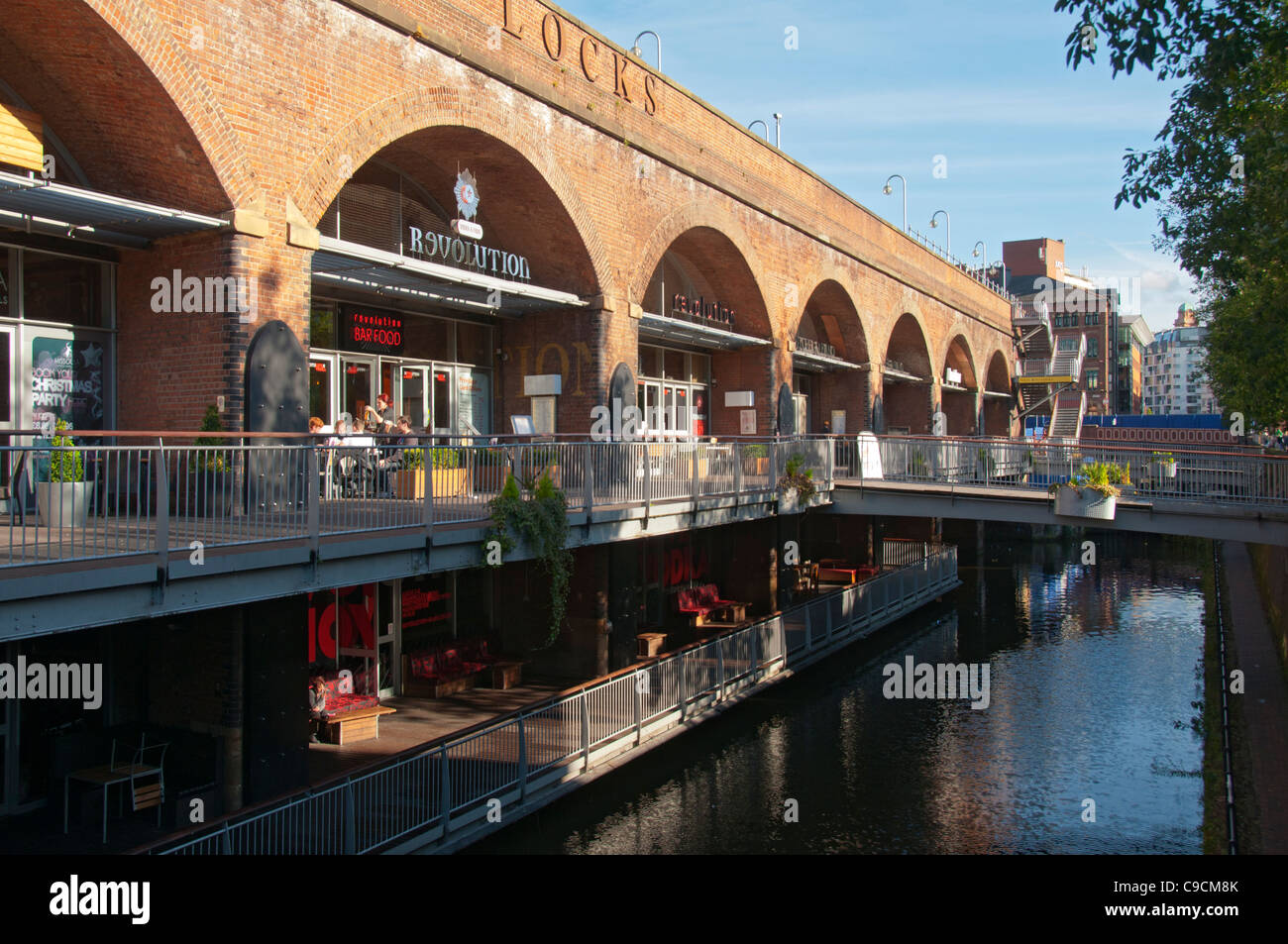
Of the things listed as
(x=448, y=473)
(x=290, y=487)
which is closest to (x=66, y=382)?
(x=290, y=487)

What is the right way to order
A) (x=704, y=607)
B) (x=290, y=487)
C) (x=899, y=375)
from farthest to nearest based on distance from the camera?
(x=899, y=375) < (x=704, y=607) < (x=290, y=487)

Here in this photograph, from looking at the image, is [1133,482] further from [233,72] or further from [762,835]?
[233,72]

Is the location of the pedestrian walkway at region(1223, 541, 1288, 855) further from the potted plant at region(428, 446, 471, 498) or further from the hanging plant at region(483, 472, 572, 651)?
the potted plant at region(428, 446, 471, 498)

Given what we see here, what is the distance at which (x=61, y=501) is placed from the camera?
764cm

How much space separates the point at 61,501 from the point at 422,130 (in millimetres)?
8453

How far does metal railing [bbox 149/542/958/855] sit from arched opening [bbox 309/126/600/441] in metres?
4.71

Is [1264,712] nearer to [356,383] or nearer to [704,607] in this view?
[704,607]

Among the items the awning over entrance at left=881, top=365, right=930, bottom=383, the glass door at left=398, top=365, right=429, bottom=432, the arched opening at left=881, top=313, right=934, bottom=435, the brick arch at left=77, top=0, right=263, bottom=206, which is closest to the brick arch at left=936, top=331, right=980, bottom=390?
the arched opening at left=881, top=313, right=934, bottom=435

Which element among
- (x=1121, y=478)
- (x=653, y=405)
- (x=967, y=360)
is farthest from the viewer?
(x=967, y=360)

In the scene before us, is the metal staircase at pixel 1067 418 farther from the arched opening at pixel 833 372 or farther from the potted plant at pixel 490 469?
the potted plant at pixel 490 469

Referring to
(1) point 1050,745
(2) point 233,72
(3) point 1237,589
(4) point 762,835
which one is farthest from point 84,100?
(3) point 1237,589

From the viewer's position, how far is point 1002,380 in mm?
52750

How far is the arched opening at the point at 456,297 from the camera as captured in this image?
14.8 m
